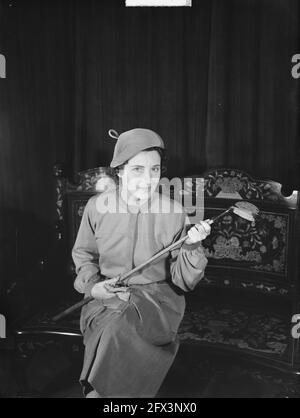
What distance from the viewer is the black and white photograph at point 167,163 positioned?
1656 millimetres

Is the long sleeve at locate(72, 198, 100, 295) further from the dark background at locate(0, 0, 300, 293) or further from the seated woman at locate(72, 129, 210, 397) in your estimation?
the dark background at locate(0, 0, 300, 293)

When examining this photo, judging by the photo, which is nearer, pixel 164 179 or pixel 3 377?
pixel 3 377

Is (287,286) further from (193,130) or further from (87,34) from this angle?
(87,34)

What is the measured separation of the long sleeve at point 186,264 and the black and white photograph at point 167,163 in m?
0.14

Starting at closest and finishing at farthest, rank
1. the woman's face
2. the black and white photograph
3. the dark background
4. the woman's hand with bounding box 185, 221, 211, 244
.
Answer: the woman's hand with bounding box 185, 221, 211, 244 → the woman's face → the black and white photograph → the dark background

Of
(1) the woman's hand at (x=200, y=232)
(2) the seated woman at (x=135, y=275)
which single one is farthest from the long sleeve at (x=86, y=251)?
(1) the woman's hand at (x=200, y=232)

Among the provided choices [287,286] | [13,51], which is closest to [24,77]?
[13,51]

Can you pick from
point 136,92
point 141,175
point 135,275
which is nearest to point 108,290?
point 135,275

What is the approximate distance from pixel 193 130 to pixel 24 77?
2.07ft

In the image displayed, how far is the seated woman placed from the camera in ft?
4.42

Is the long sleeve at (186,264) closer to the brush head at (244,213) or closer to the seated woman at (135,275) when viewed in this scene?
the seated woman at (135,275)

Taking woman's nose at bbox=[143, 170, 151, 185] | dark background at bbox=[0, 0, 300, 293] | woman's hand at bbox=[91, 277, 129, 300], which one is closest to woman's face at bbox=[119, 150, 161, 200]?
woman's nose at bbox=[143, 170, 151, 185]

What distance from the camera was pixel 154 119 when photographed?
1.85m
